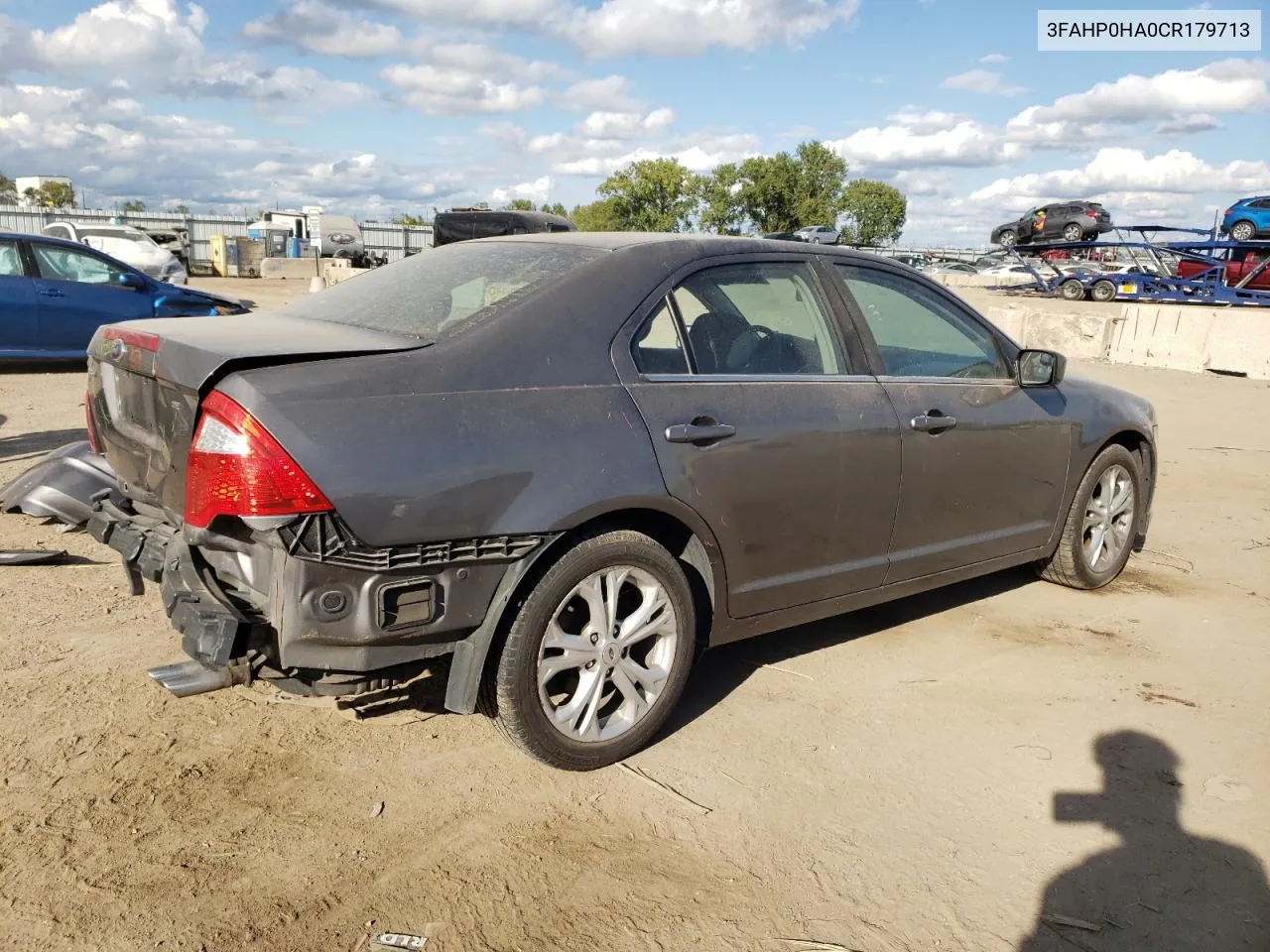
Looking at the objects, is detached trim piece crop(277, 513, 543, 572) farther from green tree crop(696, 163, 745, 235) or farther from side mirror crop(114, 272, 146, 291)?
green tree crop(696, 163, 745, 235)

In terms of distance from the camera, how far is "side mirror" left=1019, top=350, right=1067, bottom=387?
4.67m

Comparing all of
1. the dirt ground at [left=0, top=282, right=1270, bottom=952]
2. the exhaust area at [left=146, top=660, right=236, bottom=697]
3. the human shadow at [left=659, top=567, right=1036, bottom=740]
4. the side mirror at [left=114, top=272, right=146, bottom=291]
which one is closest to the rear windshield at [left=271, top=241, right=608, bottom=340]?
the exhaust area at [left=146, top=660, right=236, bottom=697]

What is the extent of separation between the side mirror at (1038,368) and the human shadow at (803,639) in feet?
3.85

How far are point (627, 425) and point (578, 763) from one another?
1073 mm

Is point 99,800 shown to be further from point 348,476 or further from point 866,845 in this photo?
point 866,845

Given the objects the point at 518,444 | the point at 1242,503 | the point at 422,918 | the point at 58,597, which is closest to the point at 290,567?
the point at 518,444

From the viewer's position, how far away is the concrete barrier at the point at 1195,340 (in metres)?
15.1

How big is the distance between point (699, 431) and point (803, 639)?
1559mm

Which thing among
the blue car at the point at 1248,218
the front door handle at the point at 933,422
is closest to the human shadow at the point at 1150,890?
the front door handle at the point at 933,422

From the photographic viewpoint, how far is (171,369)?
3.04 metres

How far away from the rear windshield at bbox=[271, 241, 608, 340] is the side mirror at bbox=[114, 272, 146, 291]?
919 cm

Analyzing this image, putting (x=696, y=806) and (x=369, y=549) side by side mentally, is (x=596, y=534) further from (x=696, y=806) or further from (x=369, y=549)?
(x=696, y=806)

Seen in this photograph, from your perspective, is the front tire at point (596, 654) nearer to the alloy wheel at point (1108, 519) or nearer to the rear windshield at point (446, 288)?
the rear windshield at point (446, 288)

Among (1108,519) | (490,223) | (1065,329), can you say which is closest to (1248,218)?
(1065,329)
